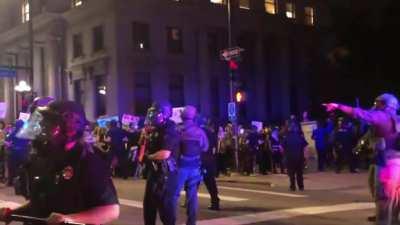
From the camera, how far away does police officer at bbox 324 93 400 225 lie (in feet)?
23.8

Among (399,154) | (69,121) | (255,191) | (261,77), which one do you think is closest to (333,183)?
(255,191)

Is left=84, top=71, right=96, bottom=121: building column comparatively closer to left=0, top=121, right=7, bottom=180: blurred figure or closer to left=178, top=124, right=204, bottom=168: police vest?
left=0, top=121, right=7, bottom=180: blurred figure

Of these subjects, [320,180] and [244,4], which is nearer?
[320,180]

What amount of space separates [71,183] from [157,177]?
4600mm

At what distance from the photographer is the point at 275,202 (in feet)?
42.3

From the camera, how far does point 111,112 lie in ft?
118

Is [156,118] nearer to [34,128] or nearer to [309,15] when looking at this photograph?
[34,128]

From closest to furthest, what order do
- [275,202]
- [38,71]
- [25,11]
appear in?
[275,202] < [38,71] < [25,11]

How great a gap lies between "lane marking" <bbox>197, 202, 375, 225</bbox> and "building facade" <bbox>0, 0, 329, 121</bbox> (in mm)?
22743

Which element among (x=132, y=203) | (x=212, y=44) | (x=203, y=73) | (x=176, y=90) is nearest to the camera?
(x=132, y=203)

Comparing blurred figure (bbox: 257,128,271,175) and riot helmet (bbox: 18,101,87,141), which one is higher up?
riot helmet (bbox: 18,101,87,141)

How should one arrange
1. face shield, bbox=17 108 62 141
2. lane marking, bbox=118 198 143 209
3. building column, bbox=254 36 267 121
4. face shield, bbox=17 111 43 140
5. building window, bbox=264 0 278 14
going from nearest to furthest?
1. face shield, bbox=17 108 62 141
2. face shield, bbox=17 111 43 140
3. lane marking, bbox=118 198 143 209
4. building column, bbox=254 36 267 121
5. building window, bbox=264 0 278 14

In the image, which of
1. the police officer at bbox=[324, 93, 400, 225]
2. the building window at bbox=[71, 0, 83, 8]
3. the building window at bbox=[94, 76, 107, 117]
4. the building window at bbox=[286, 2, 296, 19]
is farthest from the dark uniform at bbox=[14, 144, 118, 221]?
the building window at bbox=[286, 2, 296, 19]

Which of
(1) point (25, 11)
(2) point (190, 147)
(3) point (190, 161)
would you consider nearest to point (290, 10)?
(1) point (25, 11)
